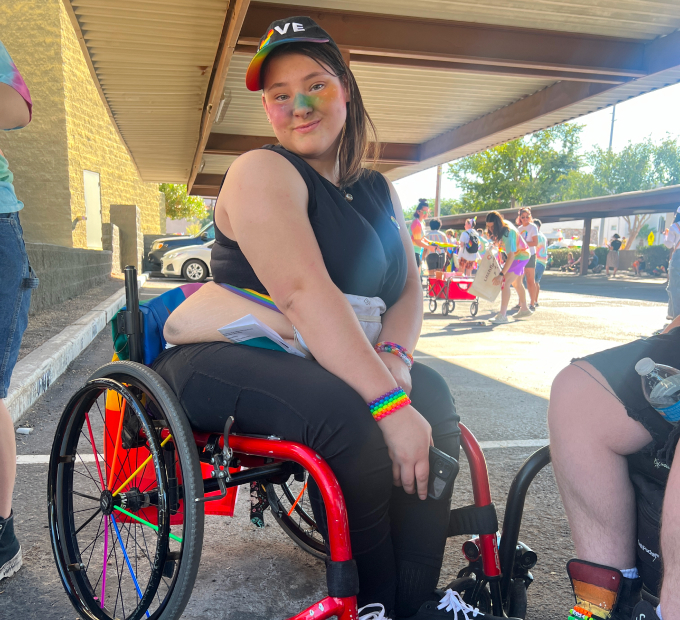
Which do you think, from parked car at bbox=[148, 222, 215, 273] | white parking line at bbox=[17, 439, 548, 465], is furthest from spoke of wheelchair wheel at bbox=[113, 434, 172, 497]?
parked car at bbox=[148, 222, 215, 273]

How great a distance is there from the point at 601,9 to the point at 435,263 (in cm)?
619

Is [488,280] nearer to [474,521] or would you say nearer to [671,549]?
[474,521]

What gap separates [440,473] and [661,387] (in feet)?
1.76

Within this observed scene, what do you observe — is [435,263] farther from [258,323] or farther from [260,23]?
[258,323]

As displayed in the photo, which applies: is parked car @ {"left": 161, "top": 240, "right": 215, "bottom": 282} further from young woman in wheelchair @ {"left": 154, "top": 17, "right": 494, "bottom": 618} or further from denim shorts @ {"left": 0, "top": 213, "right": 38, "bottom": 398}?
young woman in wheelchair @ {"left": 154, "top": 17, "right": 494, "bottom": 618}

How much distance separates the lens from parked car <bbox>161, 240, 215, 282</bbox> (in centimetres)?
1684

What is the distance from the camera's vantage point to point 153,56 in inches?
277

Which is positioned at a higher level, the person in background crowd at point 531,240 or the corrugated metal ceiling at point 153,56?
the corrugated metal ceiling at point 153,56

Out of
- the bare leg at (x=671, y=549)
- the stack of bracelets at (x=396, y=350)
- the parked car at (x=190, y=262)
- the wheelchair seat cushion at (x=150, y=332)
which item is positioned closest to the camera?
the bare leg at (x=671, y=549)

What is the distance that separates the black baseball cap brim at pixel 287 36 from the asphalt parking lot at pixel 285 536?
1.65 meters

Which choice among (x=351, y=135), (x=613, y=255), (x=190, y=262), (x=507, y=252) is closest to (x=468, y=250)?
(x=507, y=252)

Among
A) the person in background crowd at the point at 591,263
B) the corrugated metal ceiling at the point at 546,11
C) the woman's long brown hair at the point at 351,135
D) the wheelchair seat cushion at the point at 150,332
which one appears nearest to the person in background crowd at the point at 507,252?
the corrugated metal ceiling at the point at 546,11

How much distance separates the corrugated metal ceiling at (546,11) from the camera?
6035 mm

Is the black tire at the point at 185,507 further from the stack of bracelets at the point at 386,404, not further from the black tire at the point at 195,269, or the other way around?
the black tire at the point at 195,269
